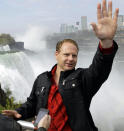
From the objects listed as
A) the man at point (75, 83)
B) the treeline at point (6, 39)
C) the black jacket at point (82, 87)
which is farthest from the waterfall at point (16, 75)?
the treeline at point (6, 39)

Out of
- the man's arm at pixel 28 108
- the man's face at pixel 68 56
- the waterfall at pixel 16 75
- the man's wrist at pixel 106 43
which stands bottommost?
the waterfall at pixel 16 75

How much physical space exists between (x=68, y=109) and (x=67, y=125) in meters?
0.14

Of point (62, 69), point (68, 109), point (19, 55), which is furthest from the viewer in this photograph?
point (19, 55)

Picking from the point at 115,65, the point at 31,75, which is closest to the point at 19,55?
the point at 31,75

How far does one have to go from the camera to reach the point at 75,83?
6.40 ft

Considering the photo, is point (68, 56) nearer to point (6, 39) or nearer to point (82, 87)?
point (82, 87)

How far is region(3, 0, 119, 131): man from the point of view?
179 centimetres

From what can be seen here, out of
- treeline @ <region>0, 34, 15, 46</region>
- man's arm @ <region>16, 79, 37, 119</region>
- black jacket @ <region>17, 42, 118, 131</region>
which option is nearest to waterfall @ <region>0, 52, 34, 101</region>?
man's arm @ <region>16, 79, 37, 119</region>

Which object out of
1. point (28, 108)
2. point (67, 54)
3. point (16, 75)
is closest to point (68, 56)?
point (67, 54)

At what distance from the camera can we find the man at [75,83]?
179cm

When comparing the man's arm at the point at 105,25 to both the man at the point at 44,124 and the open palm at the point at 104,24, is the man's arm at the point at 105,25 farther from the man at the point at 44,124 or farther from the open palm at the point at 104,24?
the man at the point at 44,124

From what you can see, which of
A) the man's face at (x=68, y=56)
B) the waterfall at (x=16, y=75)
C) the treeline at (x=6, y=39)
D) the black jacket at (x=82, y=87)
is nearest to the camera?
the black jacket at (x=82, y=87)

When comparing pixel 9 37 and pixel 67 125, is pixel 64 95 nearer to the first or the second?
pixel 67 125

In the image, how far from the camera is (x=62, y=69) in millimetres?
2121
